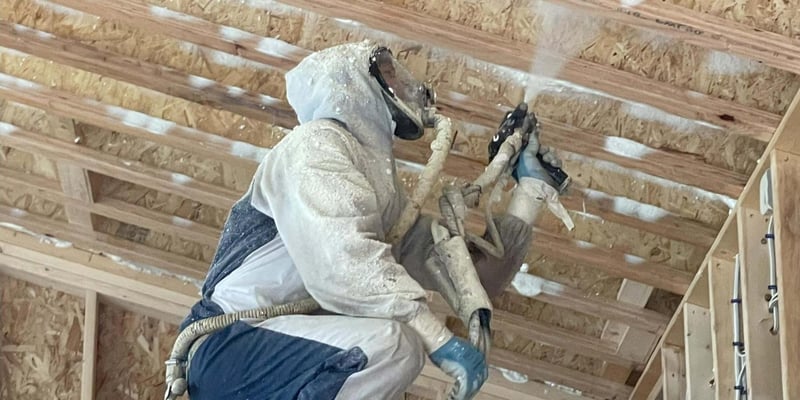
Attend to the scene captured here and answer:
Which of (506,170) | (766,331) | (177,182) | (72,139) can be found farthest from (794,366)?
(72,139)

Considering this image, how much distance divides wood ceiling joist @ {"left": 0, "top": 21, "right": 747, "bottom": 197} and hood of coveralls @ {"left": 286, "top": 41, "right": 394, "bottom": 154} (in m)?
1.31

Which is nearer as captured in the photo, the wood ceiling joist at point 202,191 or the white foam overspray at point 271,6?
the white foam overspray at point 271,6

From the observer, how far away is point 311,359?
2.20 metres

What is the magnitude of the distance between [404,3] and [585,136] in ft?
2.51

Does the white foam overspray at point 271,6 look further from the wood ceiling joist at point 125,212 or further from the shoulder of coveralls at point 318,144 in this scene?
the shoulder of coveralls at point 318,144

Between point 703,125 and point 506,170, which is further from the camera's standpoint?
point 703,125

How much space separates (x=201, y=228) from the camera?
492 centimetres

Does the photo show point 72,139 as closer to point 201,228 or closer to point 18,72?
point 18,72

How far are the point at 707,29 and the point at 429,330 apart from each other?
168cm

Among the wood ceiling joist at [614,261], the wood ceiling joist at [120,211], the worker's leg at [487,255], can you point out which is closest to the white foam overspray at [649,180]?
the wood ceiling joist at [614,261]

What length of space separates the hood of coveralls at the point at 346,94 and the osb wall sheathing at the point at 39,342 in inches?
120

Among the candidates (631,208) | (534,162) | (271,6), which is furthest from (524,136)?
(631,208)

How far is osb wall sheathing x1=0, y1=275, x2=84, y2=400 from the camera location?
5.38 meters

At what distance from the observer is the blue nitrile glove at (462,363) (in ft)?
7.16
